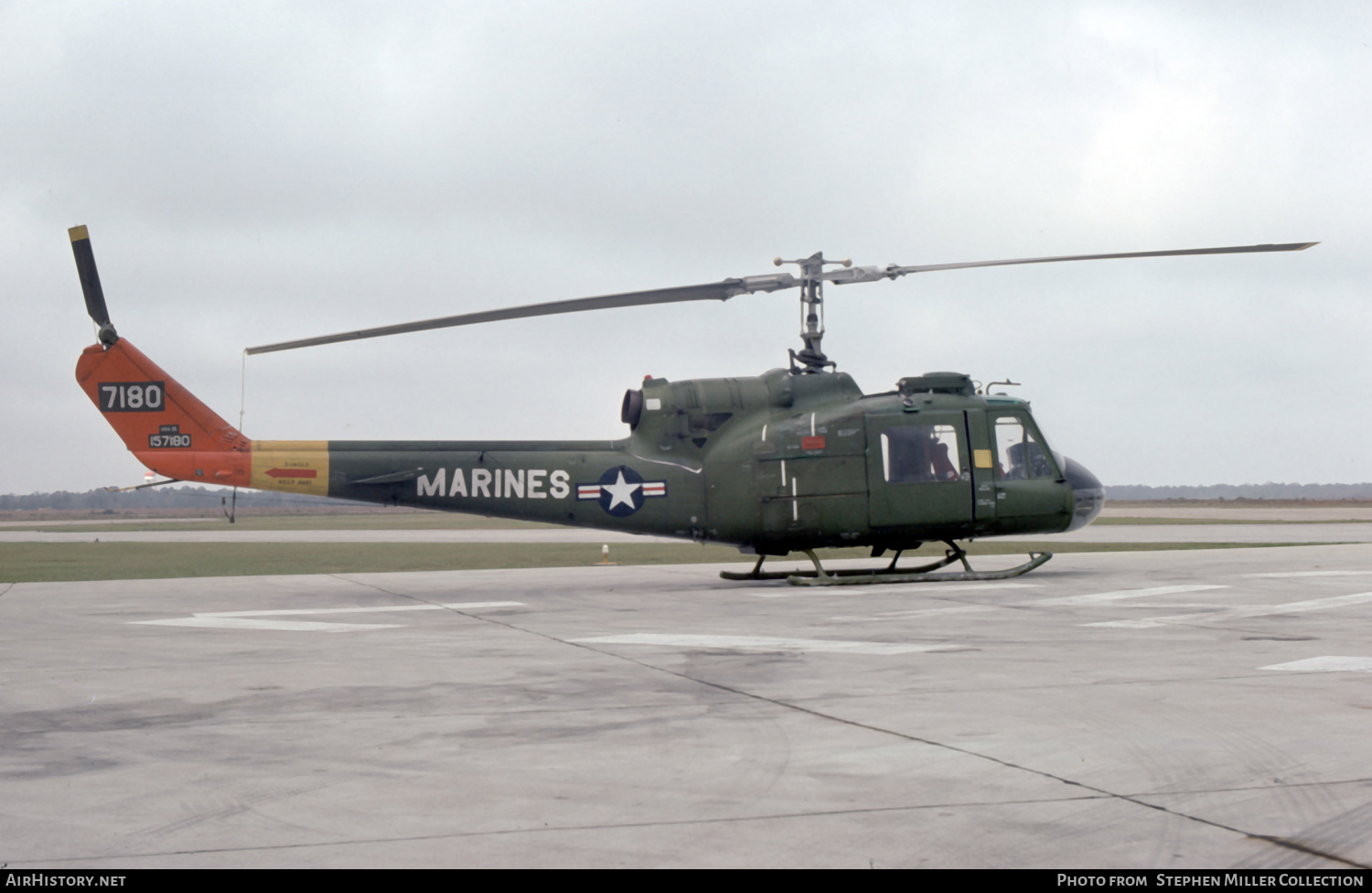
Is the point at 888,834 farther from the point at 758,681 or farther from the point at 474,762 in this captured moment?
the point at 758,681

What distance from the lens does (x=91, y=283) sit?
54.6ft

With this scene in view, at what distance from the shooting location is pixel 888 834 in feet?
14.1

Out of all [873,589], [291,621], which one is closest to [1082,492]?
[873,589]

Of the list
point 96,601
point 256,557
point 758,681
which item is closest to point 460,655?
point 758,681

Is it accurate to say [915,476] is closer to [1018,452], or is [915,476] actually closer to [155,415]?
[1018,452]

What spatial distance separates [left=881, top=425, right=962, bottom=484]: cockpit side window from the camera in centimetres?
1725

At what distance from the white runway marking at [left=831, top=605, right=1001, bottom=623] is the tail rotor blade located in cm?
1190

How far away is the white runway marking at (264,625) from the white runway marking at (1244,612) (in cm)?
790

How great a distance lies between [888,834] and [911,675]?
4241 mm

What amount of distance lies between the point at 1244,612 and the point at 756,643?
20.3ft

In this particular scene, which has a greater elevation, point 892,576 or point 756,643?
point 892,576

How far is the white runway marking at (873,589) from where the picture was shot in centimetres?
1619

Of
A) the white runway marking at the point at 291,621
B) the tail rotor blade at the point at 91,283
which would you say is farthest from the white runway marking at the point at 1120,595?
the tail rotor blade at the point at 91,283
